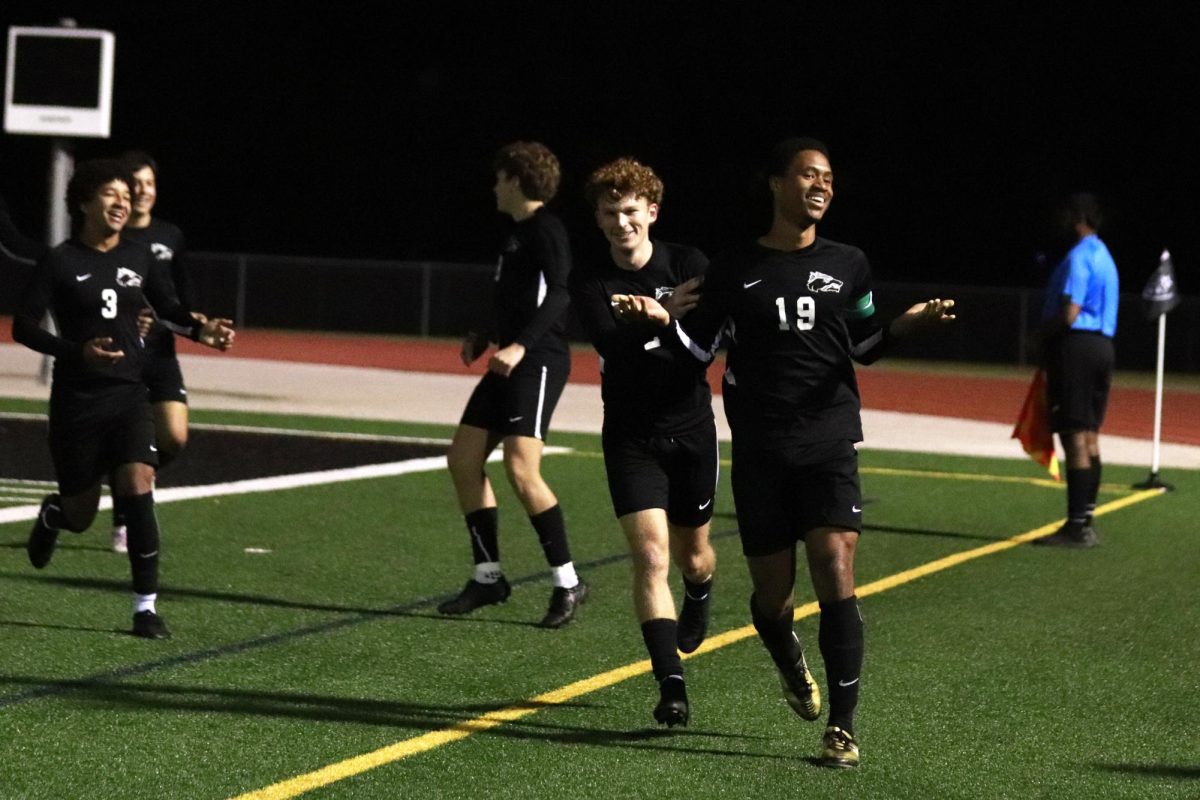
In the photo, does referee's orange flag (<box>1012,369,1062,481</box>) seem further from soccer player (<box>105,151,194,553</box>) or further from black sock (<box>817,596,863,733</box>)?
black sock (<box>817,596,863,733</box>)

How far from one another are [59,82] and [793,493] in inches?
629

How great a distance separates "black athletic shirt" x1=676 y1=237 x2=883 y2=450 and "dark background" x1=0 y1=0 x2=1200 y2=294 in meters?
33.6

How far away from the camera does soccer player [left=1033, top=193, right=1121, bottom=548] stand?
39.7 ft

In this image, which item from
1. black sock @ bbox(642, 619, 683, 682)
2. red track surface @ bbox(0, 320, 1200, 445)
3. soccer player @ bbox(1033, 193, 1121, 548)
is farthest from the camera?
red track surface @ bbox(0, 320, 1200, 445)

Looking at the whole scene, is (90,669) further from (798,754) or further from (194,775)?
(798,754)

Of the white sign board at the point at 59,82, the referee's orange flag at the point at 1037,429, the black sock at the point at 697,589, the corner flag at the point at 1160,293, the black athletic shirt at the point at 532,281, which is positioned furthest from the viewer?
the white sign board at the point at 59,82

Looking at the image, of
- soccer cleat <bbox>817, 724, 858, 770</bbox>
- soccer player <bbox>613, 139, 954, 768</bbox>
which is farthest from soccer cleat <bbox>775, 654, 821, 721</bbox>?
soccer cleat <bbox>817, 724, 858, 770</bbox>

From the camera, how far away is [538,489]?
912cm

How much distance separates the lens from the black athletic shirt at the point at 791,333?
653 cm

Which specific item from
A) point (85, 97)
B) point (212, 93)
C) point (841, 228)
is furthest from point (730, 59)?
point (85, 97)

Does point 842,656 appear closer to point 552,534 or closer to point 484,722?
point 484,722

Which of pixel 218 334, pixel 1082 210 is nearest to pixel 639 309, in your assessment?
pixel 218 334

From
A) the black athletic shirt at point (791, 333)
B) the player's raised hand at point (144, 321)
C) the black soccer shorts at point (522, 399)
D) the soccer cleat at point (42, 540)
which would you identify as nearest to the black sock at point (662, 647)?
the black athletic shirt at point (791, 333)

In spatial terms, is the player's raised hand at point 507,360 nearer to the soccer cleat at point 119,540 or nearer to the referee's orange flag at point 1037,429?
the soccer cleat at point 119,540
